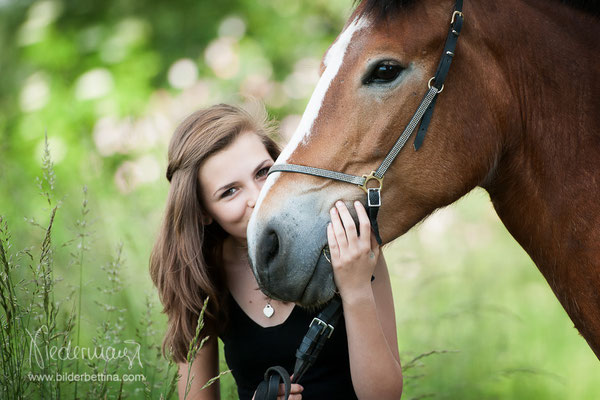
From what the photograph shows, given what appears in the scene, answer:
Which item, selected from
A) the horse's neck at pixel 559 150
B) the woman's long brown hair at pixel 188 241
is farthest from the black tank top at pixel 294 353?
the horse's neck at pixel 559 150

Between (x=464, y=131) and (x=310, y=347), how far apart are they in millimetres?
808

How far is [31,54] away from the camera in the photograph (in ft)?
16.9

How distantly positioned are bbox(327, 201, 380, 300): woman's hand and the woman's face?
462mm

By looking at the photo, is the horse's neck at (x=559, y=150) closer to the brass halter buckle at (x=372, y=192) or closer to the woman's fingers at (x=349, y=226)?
the brass halter buckle at (x=372, y=192)

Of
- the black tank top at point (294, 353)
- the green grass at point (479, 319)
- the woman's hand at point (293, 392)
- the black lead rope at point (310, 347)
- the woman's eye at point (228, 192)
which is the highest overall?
the woman's eye at point (228, 192)

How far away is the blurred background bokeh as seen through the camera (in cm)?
337

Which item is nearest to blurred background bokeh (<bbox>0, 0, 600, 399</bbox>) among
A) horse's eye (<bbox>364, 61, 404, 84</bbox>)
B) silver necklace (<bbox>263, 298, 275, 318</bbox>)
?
silver necklace (<bbox>263, 298, 275, 318</bbox>)

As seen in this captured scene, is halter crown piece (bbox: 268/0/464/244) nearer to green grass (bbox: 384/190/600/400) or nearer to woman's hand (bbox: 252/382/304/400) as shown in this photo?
woman's hand (bbox: 252/382/304/400)

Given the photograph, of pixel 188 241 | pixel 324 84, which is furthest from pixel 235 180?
pixel 324 84

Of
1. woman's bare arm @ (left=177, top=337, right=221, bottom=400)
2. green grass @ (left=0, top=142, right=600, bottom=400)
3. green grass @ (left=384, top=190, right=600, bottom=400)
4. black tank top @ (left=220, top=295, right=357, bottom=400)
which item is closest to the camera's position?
black tank top @ (left=220, top=295, right=357, bottom=400)

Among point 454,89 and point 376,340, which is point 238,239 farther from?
point 454,89

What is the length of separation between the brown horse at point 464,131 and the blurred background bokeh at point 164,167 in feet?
3.59

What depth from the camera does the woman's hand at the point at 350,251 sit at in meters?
1.65

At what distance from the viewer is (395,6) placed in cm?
173
